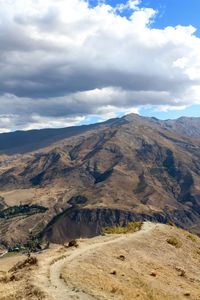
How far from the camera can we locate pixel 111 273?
4678cm

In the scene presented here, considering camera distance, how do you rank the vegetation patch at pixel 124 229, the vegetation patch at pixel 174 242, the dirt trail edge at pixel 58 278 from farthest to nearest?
the vegetation patch at pixel 124 229 < the vegetation patch at pixel 174 242 < the dirt trail edge at pixel 58 278

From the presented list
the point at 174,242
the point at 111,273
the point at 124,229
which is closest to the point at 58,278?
the point at 111,273

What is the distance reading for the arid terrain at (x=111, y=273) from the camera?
127 ft

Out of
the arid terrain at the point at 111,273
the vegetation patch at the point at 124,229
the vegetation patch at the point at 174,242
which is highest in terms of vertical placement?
the arid terrain at the point at 111,273

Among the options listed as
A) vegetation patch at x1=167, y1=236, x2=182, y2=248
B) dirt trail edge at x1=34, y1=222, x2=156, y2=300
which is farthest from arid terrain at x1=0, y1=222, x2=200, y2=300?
vegetation patch at x1=167, y1=236, x2=182, y2=248

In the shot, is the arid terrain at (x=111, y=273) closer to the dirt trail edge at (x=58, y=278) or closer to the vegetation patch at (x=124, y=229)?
the dirt trail edge at (x=58, y=278)

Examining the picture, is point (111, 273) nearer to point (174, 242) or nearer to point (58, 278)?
point (58, 278)

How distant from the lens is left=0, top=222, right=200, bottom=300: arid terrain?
38.8 m

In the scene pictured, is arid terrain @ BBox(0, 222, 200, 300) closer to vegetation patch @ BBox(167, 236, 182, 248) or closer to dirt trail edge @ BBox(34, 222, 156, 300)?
→ dirt trail edge @ BBox(34, 222, 156, 300)

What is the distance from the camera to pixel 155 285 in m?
46.4

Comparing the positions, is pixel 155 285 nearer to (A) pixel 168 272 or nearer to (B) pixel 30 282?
(A) pixel 168 272

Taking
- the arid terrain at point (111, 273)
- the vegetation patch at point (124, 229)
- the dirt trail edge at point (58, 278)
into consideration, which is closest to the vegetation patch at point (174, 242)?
the arid terrain at point (111, 273)

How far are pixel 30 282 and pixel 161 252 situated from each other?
2992 centimetres

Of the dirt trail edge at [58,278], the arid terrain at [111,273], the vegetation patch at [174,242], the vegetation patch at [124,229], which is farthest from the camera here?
the vegetation patch at [124,229]
